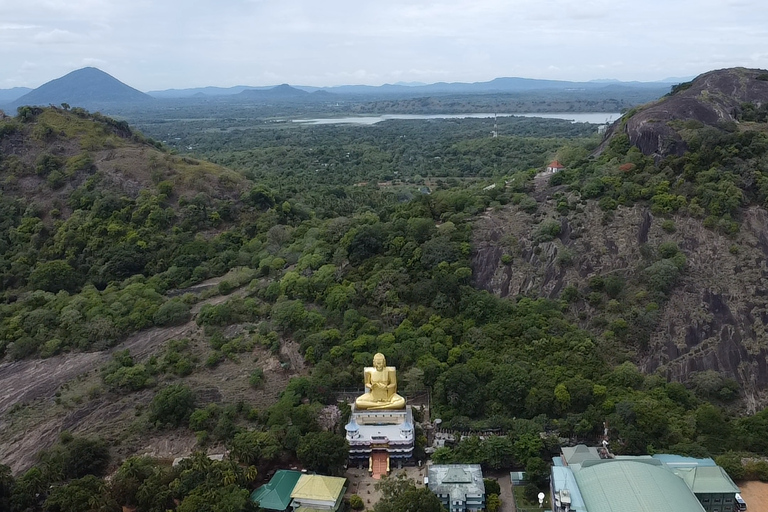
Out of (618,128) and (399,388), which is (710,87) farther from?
(399,388)

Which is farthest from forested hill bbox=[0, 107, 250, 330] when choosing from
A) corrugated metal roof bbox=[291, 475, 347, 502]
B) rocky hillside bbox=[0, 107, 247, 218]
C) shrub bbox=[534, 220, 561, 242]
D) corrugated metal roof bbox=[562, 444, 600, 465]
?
corrugated metal roof bbox=[562, 444, 600, 465]

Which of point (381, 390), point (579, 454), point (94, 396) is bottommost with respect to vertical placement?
point (94, 396)

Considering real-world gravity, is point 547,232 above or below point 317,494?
above

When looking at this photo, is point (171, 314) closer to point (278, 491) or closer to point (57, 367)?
point (57, 367)

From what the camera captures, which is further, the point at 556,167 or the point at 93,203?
the point at 93,203

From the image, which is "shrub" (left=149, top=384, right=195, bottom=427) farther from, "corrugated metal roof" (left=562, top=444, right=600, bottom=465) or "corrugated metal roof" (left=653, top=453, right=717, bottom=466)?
"corrugated metal roof" (left=653, top=453, right=717, bottom=466)

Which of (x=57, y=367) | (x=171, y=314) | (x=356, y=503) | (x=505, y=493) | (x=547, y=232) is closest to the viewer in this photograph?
(x=356, y=503)

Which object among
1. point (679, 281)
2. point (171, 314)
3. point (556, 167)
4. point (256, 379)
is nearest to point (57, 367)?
point (171, 314)
